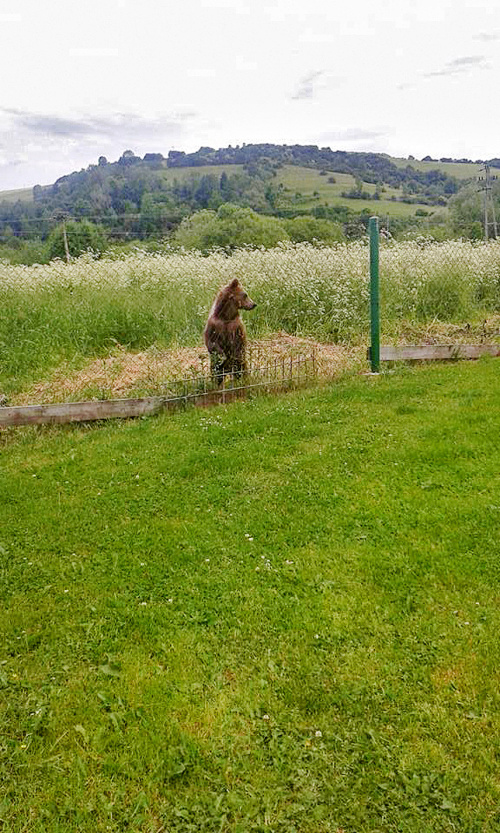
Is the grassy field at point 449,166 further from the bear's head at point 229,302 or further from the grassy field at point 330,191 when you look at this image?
the bear's head at point 229,302

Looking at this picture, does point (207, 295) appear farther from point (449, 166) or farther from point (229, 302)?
point (449, 166)

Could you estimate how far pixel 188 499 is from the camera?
456cm

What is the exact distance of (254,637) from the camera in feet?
9.94

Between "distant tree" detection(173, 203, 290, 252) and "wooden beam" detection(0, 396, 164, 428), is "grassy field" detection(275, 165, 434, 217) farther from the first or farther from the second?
"wooden beam" detection(0, 396, 164, 428)

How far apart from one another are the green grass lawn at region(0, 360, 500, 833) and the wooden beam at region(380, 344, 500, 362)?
2.57 metres

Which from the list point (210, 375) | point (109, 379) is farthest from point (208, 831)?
point (109, 379)

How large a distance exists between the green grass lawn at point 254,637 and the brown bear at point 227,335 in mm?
1832

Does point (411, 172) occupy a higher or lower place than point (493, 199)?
higher

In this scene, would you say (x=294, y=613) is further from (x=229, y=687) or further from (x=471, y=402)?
(x=471, y=402)

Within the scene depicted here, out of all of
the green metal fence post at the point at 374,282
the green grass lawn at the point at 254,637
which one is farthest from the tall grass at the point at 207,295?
the green grass lawn at the point at 254,637

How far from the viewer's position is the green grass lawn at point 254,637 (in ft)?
7.30

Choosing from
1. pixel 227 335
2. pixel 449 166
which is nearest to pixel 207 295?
pixel 227 335

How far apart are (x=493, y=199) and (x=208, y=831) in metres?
35.6

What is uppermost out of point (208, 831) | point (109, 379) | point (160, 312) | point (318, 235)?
point (318, 235)
